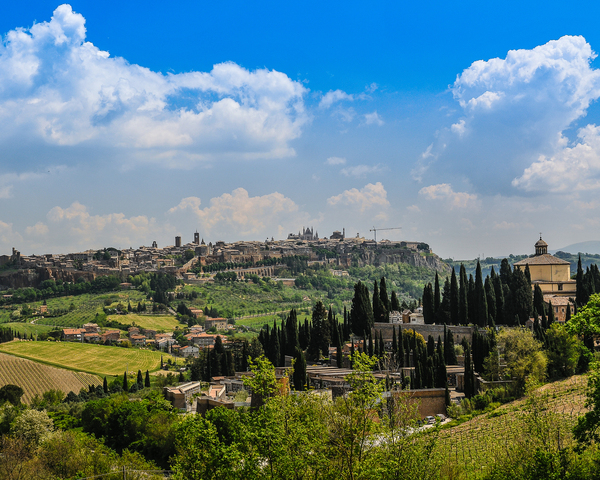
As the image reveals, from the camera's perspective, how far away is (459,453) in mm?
17609

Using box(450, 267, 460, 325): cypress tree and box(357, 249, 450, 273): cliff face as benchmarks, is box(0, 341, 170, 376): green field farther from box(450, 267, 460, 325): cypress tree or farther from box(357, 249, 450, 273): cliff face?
box(357, 249, 450, 273): cliff face

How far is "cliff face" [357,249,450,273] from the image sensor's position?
4606 inches

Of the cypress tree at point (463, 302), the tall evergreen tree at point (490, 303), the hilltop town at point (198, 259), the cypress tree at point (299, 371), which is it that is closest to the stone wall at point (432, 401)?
the cypress tree at point (299, 371)

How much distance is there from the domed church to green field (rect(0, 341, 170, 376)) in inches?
1301

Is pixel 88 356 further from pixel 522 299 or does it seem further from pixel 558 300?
pixel 558 300

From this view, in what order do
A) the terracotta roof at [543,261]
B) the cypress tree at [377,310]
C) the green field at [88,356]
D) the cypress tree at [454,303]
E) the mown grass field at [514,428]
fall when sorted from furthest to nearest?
the green field at [88,356]
the cypress tree at [377,310]
the terracotta roof at [543,261]
the cypress tree at [454,303]
the mown grass field at [514,428]

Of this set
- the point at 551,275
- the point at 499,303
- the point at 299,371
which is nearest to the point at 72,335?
the point at 299,371

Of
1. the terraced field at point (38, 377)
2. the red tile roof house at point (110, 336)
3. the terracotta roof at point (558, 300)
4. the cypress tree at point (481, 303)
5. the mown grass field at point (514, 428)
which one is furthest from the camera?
the red tile roof house at point (110, 336)

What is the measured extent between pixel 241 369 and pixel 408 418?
2665 cm

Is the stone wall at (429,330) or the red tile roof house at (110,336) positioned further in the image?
the red tile roof house at (110,336)

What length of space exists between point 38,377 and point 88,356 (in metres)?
7.84

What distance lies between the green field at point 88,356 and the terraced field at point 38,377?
1540 millimetres

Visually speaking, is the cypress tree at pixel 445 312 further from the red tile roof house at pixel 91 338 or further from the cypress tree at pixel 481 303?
the red tile roof house at pixel 91 338

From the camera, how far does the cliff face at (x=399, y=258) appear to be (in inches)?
4606
